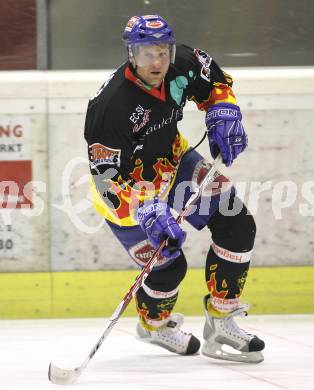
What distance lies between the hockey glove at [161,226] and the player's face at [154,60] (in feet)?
1.40

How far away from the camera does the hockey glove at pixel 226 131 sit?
364cm

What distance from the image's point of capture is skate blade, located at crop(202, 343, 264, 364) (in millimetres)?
3656

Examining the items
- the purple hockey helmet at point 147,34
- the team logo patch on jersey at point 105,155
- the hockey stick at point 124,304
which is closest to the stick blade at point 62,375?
the hockey stick at point 124,304

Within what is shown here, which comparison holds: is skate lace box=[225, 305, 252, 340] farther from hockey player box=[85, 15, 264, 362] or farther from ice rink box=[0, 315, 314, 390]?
ice rink box=[0, 315, 314, 390]

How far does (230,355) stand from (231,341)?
0.05 m

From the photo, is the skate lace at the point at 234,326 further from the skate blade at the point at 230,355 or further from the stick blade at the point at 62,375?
the stick blade at the point at 62,375

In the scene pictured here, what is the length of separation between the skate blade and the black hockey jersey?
59 cm

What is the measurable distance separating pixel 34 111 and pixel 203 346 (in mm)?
1575

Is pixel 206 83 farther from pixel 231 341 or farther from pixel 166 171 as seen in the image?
pixel 231 341

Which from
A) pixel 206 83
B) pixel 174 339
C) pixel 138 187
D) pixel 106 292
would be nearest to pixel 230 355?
pixel 174 339

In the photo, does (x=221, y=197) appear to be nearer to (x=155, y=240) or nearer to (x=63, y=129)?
(x=155, y=240)

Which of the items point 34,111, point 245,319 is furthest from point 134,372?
point 34,111

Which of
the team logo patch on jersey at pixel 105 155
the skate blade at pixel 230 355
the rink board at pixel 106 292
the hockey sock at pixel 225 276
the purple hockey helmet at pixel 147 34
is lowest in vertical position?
the rink board at pixel 106 292

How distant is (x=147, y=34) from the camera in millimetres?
3393
